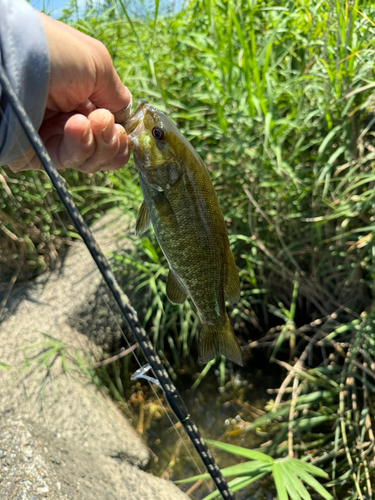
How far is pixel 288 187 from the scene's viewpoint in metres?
2.56

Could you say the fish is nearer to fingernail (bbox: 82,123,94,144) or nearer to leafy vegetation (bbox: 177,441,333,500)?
fingernail (bbox: 82,123,94,144)

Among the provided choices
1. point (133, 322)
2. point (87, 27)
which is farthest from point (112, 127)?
point (87, 27)

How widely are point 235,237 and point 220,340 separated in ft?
5.27

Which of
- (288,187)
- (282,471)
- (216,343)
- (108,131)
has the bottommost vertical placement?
(282,471)

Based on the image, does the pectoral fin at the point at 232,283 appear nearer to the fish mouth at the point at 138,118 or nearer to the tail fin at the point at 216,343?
the tail fin at the point at 216,343

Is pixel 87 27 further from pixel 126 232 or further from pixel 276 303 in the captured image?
pixel 276 303

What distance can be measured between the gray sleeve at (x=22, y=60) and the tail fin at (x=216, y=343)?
72cm

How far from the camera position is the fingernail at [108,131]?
3.97ft

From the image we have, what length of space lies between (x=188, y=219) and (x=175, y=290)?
223 millimetres

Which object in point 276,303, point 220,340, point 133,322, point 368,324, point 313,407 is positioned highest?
point 133,322

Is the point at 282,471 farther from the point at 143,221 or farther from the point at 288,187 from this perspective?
the point at 288,187

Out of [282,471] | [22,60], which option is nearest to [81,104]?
[22,60]

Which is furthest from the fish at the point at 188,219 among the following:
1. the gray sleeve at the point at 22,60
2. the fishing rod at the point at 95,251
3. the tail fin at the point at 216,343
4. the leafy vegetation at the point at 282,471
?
the leafy vegetation at the point at 282,471

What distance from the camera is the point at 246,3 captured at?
8.45ft
